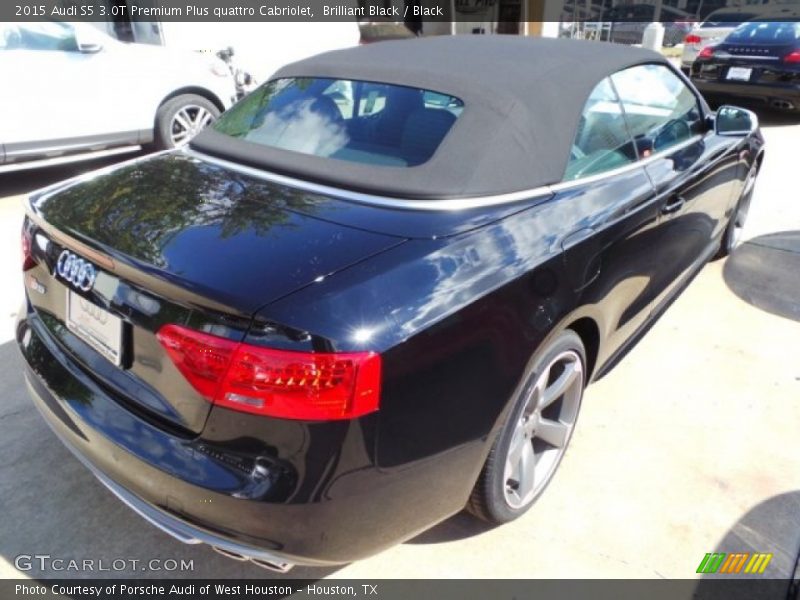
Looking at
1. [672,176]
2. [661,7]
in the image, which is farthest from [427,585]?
[661,7]

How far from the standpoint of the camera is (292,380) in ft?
4.84

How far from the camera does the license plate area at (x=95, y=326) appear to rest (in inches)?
68.6

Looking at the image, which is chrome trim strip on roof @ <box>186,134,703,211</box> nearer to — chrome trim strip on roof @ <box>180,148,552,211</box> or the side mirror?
chrome trim strip on roof @ <box>180,148,552,211</box>

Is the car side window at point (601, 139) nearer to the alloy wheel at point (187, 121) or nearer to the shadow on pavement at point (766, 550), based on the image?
the shadow on pavement at point (766, 550)

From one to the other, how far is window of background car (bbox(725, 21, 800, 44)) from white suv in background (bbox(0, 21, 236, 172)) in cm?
747

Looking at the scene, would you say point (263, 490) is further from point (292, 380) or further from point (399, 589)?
point (399, 589)

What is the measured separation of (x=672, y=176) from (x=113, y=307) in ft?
7.89

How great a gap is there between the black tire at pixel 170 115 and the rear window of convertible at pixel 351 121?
4.00 meters

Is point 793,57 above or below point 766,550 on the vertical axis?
above

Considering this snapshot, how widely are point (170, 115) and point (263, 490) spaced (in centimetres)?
575

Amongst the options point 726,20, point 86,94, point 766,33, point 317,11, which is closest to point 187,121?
point 86,94

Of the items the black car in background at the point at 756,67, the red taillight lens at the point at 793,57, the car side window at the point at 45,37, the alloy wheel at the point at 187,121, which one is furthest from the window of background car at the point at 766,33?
the car side window at the point at 45,37

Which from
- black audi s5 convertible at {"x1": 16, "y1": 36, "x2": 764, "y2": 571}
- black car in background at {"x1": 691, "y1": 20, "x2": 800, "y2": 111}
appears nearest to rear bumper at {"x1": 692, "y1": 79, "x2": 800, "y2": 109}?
black car in background at {"x1": 691, "y1": 20, "x2": 800, "y2": 111}

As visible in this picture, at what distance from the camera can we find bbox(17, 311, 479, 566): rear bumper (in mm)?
1522
